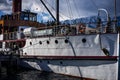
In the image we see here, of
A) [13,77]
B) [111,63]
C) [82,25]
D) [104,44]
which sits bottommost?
[13,77]

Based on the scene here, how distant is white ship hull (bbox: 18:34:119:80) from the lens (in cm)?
1833

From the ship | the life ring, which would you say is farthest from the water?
the life ring

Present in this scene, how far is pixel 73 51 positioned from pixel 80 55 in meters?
0.74

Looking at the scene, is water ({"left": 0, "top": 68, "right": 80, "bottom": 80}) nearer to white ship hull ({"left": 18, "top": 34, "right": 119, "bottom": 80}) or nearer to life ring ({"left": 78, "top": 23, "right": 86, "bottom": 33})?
white ship hull ({"left": 18, "top": 34, "right": 119, "bottom": 80})

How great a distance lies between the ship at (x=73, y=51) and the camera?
60.4 feet

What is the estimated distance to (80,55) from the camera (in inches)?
772

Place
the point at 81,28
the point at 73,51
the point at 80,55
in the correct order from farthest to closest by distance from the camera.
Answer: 1. the point at 81,28
2. the point at 73,51
3. the point at 80,55

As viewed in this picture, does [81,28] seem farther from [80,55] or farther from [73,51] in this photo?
[80,55]

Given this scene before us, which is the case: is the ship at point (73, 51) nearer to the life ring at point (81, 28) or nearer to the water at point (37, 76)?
the life ring at point (81, 28)

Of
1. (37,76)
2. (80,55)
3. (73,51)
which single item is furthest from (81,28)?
(37,76)

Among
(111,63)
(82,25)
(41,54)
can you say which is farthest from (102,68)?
(41,54)

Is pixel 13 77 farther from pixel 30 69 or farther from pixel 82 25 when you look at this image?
pixel 82 25

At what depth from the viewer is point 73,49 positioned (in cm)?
2006

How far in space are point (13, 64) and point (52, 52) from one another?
5.69 meters
